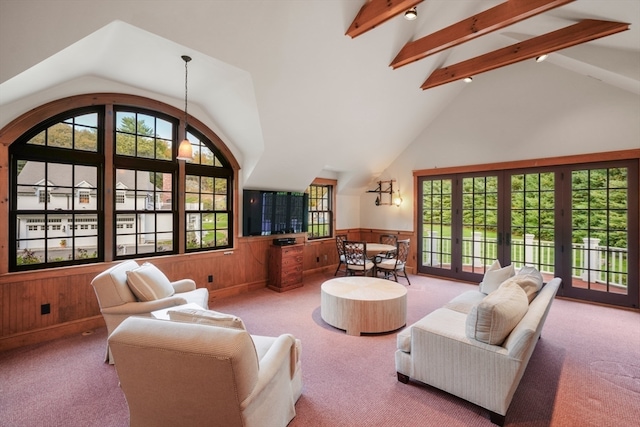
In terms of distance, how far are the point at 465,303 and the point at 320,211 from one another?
4.22m

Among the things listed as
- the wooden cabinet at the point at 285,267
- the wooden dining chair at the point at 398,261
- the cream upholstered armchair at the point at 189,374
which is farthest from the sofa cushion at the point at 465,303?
the wooden cabinet at the point at 285,267

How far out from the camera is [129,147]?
3.93m

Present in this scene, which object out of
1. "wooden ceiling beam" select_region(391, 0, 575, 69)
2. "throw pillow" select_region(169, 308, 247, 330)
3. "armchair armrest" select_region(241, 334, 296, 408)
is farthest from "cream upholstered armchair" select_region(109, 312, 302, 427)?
"wooden ceiling beam" select_region(391, 0, 575, 69)

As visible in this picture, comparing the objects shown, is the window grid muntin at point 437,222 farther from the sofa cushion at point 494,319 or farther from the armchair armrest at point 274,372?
the armchair armrest at point 274,372

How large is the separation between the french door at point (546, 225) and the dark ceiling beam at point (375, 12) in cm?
387

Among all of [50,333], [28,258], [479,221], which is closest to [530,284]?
[479,221]

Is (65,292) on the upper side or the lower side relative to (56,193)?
lower

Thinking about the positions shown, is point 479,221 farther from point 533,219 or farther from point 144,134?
point 144,134

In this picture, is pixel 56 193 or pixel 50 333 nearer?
pixel 50 333

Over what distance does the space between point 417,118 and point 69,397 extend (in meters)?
6.41

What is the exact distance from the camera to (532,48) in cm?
384

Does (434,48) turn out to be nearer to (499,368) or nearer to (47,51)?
(499,368)

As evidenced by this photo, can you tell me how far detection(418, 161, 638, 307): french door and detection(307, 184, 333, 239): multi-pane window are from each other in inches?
89.6

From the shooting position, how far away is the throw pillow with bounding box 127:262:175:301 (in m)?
2.79
